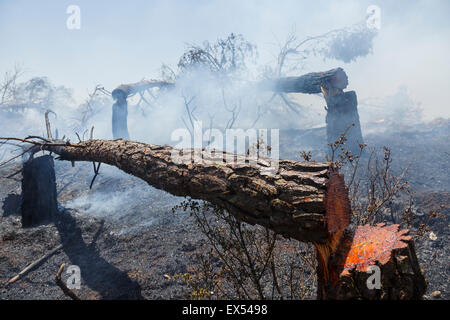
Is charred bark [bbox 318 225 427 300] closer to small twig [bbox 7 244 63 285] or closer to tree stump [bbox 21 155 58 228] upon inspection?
small twig [bbox 7 244 63 285]

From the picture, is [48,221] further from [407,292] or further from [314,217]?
[407,292]

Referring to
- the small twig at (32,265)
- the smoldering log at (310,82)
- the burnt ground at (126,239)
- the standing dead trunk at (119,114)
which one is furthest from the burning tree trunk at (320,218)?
the standing dead trunk at (119,114)

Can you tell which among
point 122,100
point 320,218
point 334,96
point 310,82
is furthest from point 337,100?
point 122,100

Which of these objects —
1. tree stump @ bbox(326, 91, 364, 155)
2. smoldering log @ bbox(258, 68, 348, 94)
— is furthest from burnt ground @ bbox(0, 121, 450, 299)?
smoldering log @ bbox(258, 68, 348, 94)

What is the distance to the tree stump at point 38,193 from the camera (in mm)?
5152

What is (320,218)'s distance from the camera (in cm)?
133

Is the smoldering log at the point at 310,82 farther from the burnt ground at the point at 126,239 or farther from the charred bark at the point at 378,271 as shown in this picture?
the charred bark at the point at 378,271

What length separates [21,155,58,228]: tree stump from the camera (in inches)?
203

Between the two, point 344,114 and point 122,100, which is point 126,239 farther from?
point 122,100

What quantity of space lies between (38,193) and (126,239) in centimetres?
278

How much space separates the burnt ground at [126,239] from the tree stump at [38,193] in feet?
0.87

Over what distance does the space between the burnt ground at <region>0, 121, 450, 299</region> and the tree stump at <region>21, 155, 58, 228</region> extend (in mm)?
265

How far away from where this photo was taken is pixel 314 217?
4.42 ft
